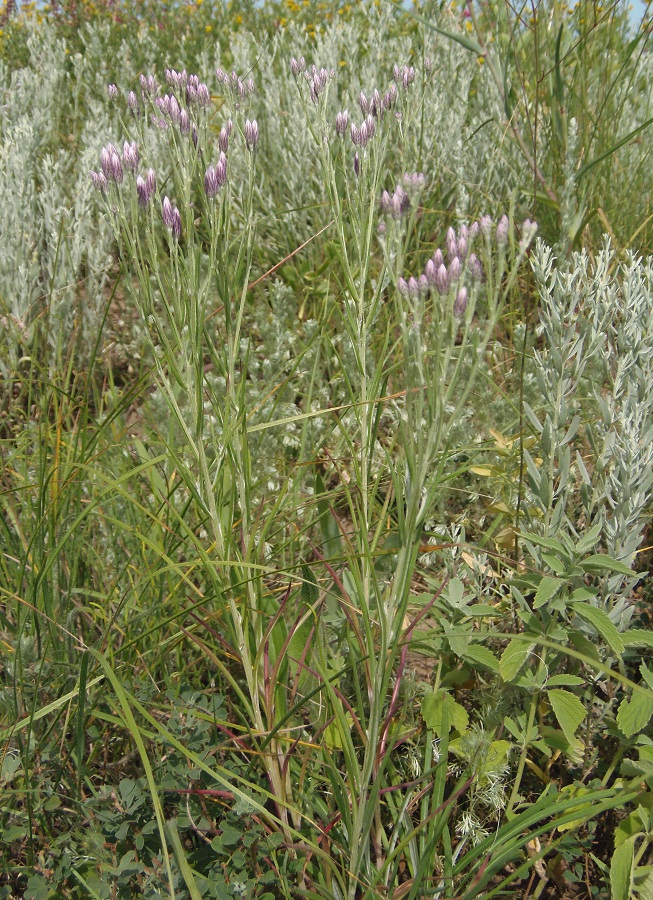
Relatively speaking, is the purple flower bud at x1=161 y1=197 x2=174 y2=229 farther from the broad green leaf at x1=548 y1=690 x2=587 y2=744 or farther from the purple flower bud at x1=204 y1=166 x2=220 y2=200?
the broad green leaf at x1=548 y1=690 x2=587 y2=744

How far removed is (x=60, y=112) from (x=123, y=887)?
4559 mm

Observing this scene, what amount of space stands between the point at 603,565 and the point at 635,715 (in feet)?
0.99

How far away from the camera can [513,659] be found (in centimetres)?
162

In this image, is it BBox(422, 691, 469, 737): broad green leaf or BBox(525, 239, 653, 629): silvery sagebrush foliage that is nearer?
BBox(422, 691, 469, 737): broad green leaf

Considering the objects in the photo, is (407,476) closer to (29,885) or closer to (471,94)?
(29,885)

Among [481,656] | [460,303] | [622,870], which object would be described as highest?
[460,303]

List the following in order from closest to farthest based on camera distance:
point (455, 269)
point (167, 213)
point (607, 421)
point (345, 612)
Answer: point (455, 269), point (167, 213), point (345, 612), point (607, 421)

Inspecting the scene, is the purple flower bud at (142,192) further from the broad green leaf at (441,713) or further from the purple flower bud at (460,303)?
the broad green leaf at (441,713)

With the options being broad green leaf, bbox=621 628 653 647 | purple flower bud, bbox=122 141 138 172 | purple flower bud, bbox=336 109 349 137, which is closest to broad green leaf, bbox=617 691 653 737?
broad green leaf, bbox=621 628 653 647

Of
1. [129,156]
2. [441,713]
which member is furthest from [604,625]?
[129,156]

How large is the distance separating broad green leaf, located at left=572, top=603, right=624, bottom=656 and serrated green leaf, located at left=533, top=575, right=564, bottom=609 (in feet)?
0.21

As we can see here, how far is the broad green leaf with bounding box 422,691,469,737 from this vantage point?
5.16 ft

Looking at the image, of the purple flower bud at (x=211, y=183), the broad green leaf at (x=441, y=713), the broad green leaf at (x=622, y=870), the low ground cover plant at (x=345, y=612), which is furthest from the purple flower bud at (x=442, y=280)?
the broad green leaf at (x=622, y=870)

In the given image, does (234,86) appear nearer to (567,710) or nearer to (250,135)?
(250,135)
